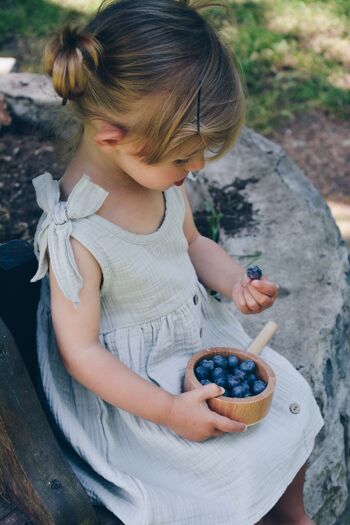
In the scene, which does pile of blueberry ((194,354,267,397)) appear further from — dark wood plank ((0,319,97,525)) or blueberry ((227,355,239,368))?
dark wood plank ((0,319,97,525))

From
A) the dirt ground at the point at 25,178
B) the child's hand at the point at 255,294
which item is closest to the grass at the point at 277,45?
the dirt ground at the point at 25,178

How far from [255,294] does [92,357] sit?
1.31ft

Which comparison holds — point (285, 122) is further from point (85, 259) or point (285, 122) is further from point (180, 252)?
point (85, 259)

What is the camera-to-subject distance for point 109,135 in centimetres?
150

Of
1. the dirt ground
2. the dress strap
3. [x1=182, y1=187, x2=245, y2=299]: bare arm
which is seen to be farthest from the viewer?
the dirt ground

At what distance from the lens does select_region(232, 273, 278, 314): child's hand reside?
1.71 m

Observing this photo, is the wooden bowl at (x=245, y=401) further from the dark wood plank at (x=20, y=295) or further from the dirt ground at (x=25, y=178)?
the dirt ground at (x=25, y=178)

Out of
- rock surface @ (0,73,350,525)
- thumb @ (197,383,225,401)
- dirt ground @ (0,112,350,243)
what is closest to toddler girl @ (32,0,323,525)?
thumb @ (197,383,225,401)

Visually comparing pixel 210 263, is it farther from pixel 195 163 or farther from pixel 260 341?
pixel 195 163

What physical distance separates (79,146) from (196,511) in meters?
0.74

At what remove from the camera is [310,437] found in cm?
173

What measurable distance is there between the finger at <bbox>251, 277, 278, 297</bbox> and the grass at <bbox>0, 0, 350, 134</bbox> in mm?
2637

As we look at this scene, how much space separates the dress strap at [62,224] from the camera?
149cm

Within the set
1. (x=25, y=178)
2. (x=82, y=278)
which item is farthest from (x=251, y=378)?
(x=25, y=178)
